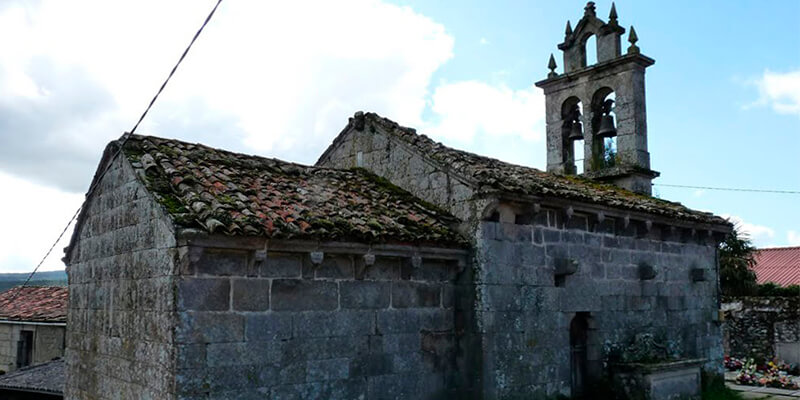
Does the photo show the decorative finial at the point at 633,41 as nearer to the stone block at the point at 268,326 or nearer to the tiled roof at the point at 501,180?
the tiled roof at the point at 501,180

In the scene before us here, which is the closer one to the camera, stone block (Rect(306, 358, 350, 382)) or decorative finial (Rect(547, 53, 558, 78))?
stone block (Rect(306, 358, 350, 382))

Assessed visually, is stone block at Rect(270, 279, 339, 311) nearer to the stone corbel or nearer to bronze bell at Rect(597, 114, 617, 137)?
the stone corbel

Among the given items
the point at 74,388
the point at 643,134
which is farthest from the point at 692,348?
the point at 74,388

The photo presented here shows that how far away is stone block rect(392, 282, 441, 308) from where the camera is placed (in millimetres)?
7621

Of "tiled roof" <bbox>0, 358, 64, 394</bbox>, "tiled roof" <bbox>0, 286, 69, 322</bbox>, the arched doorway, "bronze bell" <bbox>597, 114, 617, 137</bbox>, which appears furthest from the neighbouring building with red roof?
→ "bronze bell" <bbox>597, 114, 617, 137</bbox>

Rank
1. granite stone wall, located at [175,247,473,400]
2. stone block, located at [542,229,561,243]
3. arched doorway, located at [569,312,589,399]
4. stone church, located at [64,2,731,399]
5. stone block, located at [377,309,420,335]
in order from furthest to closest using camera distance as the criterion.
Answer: arched doorway, located at [569,312,589,399] < stone block, located at [542,229,561,243] < stone block, located at [377,309,420,335] < stone church, located at [64,2,731,399] < granite stone wall, located at [175,247,473,400]

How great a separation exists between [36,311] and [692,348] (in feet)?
53.0

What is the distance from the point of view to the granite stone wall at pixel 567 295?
803 centimetres

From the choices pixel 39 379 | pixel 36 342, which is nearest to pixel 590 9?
pixel 39 379

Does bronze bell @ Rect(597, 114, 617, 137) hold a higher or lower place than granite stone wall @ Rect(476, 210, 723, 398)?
higher

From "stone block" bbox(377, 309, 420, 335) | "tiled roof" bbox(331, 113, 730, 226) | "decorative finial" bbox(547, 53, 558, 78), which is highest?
"decorative finial" bbox(547, 53, 558, 78)

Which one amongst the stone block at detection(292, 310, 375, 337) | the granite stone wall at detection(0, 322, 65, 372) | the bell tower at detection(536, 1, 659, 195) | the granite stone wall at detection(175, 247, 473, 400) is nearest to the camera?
the granite stone wall at detection(175, 247, 473, 400)

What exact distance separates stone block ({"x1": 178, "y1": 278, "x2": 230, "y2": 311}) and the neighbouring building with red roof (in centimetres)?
1196

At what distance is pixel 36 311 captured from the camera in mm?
18266
